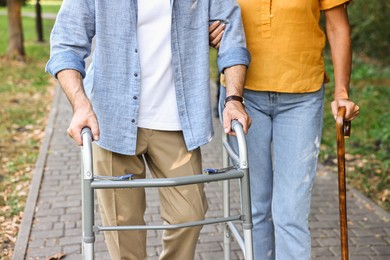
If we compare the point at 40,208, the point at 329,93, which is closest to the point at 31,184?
the point at 40,208

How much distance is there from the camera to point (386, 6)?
13.5 m

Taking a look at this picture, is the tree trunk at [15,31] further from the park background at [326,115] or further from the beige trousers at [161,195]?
the beige trousers at [161,195]

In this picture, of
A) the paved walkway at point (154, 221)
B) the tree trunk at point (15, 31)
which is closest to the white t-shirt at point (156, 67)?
the paved walkway at point (154, 221)

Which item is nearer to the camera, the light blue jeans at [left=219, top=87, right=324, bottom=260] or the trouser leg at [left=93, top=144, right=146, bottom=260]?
the trouser leg at [left=93, top=144, right=146, bottom=260]

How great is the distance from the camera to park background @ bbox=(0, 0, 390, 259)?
648 cm

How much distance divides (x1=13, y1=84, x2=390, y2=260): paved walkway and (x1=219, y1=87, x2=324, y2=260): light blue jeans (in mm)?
1343

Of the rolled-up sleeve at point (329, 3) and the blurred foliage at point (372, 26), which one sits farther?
the blurred foliage at point (372, 26)

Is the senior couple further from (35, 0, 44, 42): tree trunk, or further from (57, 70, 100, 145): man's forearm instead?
(35, 0, 44, 42): tree trunk

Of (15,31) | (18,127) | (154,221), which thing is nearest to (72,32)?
(154,221)

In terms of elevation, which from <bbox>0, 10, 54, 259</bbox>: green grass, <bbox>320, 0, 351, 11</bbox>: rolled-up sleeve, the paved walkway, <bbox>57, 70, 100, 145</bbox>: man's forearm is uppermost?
<bbox>320, 0, 351, 11</bbox>: rolled-up sleeve

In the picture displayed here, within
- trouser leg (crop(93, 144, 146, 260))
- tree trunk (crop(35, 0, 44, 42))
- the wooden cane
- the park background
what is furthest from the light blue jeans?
tree trunk (crop(35, 0, 44, 42))

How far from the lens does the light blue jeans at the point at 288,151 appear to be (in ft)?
11.0

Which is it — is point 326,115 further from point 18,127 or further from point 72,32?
point 72,32

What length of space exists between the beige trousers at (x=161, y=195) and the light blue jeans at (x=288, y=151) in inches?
16.1
